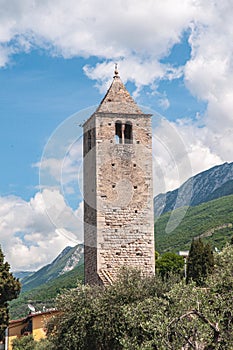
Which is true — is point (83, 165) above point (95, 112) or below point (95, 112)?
below

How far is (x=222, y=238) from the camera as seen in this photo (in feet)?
300

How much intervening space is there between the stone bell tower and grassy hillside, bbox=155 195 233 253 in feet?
190

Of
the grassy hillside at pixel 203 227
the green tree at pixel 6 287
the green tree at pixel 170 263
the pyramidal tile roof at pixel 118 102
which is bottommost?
the green tree at pixel 6 287

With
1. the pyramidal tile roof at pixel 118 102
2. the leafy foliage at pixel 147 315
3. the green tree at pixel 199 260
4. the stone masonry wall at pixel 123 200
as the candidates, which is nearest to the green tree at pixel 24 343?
the green tree at pixel 199 260

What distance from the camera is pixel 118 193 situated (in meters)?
27.4

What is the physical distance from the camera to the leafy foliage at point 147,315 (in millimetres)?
17531

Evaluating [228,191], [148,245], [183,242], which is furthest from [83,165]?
[228,191]

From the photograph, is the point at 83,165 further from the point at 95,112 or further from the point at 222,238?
the point at 222,238

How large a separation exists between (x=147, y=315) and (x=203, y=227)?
90.6m

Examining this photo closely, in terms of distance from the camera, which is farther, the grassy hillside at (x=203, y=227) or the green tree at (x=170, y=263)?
the grassy hillside at (x=203, y=227)

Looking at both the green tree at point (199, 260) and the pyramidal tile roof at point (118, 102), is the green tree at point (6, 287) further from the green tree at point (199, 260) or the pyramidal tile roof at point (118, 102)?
the green tree at point (199, 260)

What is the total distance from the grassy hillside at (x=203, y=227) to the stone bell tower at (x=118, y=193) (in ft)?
190

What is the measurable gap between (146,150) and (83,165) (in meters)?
3.37

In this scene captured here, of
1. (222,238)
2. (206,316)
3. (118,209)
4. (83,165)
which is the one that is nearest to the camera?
(206,316)
